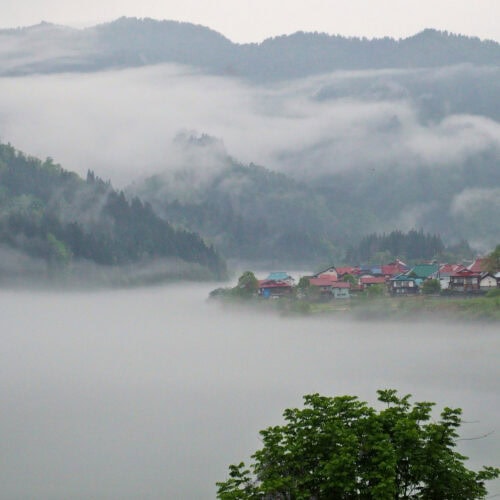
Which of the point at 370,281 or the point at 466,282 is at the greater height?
the point at 466,282

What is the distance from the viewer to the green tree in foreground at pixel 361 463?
666 inches

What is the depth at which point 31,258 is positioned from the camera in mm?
116312

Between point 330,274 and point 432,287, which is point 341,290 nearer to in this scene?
point 330,274

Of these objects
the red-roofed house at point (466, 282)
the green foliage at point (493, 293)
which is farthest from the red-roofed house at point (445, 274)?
the green foliage at point (493, 293)

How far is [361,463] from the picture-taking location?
1727 centimetres

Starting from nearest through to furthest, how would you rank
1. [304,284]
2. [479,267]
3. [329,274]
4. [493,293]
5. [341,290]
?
1. [493,293]
2. [479,267]
3. [304,284]
4. [341,290]
5. [329,274]

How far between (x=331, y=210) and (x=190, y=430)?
145573mm

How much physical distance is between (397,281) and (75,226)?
5250 centimetres

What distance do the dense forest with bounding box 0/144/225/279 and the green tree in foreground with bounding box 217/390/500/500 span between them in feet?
330

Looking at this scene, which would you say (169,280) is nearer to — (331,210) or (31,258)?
(31,258)

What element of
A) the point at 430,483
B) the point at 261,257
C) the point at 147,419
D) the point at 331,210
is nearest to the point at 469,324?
the point at 147,419

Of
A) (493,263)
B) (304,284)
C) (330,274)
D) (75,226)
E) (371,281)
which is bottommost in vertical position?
(304,284)

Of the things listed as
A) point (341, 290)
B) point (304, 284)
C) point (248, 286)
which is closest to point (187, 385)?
point (304, 284)

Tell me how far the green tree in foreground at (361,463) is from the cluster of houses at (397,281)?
183ft
